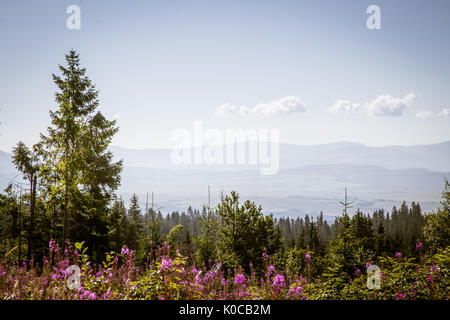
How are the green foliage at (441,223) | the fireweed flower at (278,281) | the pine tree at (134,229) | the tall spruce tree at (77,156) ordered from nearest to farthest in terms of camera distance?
the fireweed flower at (278,281) → the tall spruce tree at (77,156) → the pine tree at (134,229) → the green foliage at (441,223)

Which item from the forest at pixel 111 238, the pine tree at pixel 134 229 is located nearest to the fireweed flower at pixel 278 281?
the forest at pixel 111 238

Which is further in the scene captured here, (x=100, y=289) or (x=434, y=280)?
(x=434, y=280)

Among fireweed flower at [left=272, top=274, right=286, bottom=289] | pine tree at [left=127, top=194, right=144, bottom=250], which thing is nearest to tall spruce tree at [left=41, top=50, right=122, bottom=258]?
pine tree at [left=127, top=194, right=144, bottom=250]

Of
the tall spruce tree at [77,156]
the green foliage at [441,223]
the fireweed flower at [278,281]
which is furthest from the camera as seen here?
the green foliage at [441,223]

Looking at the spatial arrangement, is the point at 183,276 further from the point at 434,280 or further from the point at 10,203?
the point at 10,203

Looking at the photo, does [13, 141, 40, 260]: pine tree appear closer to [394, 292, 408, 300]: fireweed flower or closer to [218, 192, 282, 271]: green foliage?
[218, 192, 282, 271]: green foliage

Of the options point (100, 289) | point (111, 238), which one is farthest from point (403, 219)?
point (100, 289)

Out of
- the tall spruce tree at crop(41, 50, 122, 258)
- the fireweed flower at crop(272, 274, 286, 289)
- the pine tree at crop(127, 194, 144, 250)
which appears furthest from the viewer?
the pine tree at crop(127, 194, 144, 250)

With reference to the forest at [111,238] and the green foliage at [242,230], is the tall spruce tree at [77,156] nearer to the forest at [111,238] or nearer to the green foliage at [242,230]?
the forest at [111,238]

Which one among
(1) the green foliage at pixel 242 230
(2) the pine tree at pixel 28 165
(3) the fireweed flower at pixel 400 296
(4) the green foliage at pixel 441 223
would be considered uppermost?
(2) the pine tree at pixel 28 165

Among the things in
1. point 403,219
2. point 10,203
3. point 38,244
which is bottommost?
point 403,219

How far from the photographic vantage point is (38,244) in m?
17.8

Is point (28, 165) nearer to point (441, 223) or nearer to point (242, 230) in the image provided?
point (242, 230)
